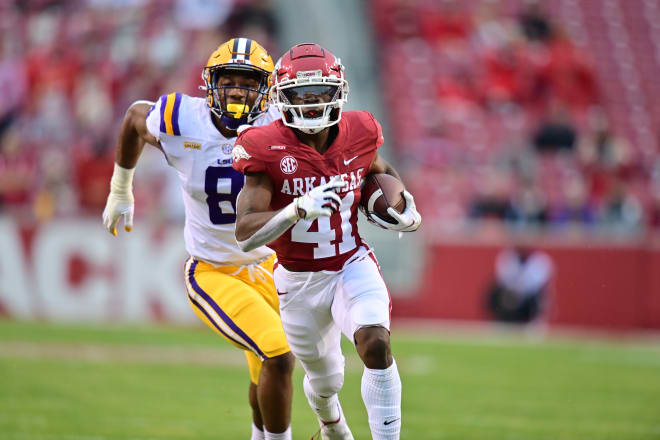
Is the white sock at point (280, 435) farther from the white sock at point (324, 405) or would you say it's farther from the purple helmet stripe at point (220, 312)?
the purple helmet stripe at point (220, 312)

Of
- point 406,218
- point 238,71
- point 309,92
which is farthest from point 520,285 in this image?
point 309,92

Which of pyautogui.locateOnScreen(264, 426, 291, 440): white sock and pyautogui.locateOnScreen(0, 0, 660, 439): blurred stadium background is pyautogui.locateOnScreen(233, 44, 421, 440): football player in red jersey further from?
pyautogui.locateOnScreen(0, 0, 660, 439): blurred stadium background

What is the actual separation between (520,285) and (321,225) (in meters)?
8.05

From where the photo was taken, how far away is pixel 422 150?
562 inches

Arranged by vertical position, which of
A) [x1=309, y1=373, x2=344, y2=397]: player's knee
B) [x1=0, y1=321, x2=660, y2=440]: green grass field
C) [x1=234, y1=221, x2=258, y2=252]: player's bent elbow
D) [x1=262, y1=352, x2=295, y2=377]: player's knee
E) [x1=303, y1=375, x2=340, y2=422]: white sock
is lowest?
[x1=0, y1=321, x2=660, y2=440]: green grass field

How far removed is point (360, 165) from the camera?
14.6 feet

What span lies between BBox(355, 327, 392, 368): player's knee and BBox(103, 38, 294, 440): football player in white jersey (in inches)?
22.5

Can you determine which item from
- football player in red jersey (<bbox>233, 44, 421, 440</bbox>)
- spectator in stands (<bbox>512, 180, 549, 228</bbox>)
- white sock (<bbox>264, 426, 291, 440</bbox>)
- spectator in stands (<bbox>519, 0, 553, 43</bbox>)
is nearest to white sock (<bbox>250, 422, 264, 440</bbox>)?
white sock (<bbox>264, 426, 291, 440</bbox>)

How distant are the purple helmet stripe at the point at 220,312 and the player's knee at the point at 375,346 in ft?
2.08

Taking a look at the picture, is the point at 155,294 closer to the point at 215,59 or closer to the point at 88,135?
the point at 88,135

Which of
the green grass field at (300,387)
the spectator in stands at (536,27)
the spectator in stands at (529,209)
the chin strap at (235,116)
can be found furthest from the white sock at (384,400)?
the spectator in stands at (536,27)

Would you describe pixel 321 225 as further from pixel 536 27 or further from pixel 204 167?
pixel 536 27

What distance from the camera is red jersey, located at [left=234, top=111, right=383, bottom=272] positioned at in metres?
4.28

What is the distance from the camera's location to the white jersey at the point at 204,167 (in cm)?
488
